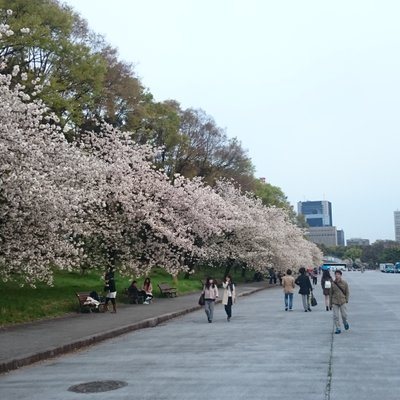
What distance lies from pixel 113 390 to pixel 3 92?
37.5 ft

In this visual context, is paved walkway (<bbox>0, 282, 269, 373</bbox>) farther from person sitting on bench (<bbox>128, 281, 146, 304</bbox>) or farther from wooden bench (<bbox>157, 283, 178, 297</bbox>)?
wooden bench (<bbox>157, 283, 178, 297</bbox>)

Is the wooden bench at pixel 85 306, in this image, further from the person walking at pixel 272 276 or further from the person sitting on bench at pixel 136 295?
the person walking at pixel 272 276

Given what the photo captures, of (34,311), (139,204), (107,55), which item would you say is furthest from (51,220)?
(107,55)

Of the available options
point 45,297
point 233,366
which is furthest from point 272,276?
point 233,366

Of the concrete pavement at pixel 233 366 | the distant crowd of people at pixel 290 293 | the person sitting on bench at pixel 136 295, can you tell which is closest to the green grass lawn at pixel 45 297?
Answer: the person sitting on bench at pixel 136 295

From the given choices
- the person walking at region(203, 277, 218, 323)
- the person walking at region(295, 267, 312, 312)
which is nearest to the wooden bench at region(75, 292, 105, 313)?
the person walking at region(203, 277, 218, 323)

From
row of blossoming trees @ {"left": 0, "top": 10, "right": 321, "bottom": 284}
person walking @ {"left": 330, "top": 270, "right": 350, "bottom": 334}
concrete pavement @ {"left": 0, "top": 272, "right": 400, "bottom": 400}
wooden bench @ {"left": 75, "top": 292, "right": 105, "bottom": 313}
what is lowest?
concrete pavement @ {"left": 0, "top": 272, "right": 400, "bottom": 400}

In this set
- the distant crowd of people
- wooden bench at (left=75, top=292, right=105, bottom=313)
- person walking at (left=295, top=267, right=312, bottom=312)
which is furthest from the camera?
person walking at (left=295, top=267, right=312, bottom=312)

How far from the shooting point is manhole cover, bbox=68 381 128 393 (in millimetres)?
8477

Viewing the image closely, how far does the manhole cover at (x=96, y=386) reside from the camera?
8.48m

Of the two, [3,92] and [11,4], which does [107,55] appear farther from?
[3,92]

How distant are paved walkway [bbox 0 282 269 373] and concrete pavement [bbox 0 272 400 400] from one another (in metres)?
0.37

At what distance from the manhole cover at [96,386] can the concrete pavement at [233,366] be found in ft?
0.24

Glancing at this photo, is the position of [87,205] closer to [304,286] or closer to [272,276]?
[304,286]
